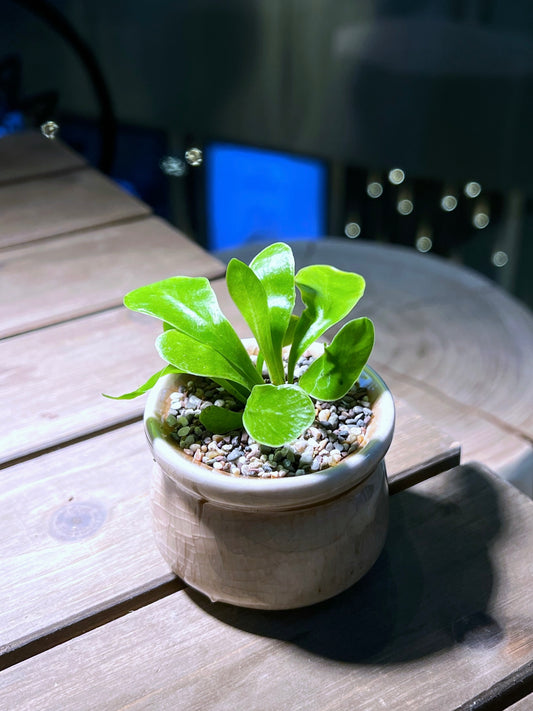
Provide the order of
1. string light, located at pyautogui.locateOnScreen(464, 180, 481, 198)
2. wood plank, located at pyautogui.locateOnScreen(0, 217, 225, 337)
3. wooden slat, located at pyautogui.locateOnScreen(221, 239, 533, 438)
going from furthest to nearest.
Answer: string light, located at pyautogui.locateOnScreen(464, 180, 481, 198) → wooden slat, located at pyautogui.locateOnScreen(221, 239, 533, 438) → wood plank, located at pyautogui.locateOnScreen(0, 217, 225, 337)

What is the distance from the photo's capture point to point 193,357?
16.4 inches

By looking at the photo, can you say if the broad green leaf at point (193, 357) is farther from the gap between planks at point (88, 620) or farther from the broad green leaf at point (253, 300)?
the gap between planks at point (88, 620)

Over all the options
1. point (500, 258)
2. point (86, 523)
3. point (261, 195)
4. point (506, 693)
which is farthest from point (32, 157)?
point (500, 258)

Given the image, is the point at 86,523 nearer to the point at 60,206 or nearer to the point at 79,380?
the point at 79,380

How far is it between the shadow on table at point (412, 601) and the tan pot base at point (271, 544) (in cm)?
2

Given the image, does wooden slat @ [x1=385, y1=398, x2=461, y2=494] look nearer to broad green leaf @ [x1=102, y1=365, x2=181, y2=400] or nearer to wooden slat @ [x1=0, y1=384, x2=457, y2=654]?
wooden slat @ [x1=0, y1=384, x2=457, y2=654]

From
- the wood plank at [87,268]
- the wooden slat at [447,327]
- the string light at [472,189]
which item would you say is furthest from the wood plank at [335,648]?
the string light at [472,189]

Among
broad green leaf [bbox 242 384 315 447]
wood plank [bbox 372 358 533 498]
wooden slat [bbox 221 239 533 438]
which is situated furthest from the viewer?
wooden slat [bbox 221 239 533 438]

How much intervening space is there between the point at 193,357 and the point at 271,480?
0.08 metres

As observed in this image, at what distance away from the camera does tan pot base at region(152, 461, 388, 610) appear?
0.40 meters

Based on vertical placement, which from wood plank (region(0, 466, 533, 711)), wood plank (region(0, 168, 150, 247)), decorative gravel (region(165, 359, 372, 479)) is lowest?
wood plank (region(0, 466, 533, 711))

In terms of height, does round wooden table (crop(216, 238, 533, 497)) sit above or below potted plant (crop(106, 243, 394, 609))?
below

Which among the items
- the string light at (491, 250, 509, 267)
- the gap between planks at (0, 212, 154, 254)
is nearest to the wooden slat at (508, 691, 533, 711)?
the gap between planks at (0, 212, 154, 254)

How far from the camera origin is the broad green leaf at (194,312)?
416 millimetres
